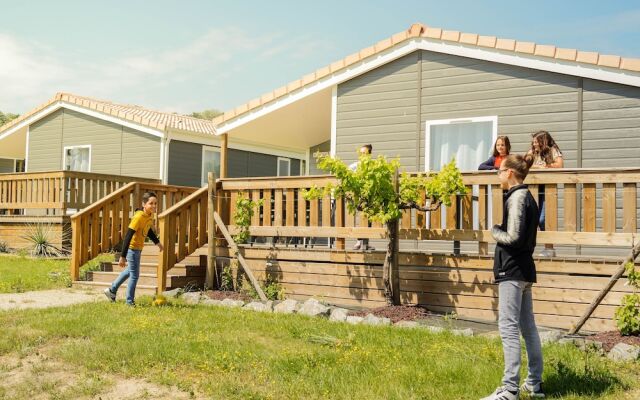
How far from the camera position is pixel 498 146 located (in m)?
8.01

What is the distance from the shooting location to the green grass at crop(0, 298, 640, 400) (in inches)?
174

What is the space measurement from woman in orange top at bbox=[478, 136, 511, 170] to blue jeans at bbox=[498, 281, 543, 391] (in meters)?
3.86

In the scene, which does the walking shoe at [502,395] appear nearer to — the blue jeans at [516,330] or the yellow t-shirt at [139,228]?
the blue jeans at [516,330]

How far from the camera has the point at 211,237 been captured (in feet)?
31.0

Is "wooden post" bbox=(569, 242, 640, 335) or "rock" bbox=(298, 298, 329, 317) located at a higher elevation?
"wooden post" bbox=(569, 242, 640, 335)

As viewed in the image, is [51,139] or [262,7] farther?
[51,139]

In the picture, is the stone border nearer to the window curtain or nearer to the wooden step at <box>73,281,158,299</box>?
the wooden step at <box>73,281,158,299</box>

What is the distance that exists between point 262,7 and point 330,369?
7.31 metres

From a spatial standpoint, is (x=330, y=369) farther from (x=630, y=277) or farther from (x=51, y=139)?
(x=51, y=139)

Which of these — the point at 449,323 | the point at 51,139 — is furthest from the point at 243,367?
the point at 51,139

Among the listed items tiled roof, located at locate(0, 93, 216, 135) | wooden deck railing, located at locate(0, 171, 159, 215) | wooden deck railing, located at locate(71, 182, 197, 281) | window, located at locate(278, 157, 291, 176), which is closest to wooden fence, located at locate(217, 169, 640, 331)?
wooden deck railing, located at locate(71, 182, 197, 281)

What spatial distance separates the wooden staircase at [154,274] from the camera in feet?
30.8

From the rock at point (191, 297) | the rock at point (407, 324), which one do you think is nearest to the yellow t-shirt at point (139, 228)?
the rock at point (191, 297)

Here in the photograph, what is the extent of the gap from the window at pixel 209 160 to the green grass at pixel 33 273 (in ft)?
18.8
